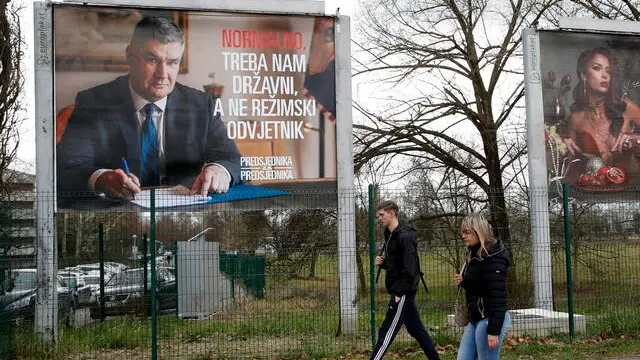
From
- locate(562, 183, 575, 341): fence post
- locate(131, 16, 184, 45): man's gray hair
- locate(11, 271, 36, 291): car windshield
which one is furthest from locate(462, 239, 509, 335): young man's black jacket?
locate(131, 16, 184, 45): man's gray hair

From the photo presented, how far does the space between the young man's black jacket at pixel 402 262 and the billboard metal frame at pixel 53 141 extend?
4171mm

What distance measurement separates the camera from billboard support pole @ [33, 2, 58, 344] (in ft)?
37.0

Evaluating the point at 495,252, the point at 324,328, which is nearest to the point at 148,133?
the point at 324,328

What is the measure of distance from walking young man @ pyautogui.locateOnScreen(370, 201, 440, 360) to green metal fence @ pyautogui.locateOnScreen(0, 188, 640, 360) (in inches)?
91.0

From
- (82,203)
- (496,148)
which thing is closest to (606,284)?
(496,148)

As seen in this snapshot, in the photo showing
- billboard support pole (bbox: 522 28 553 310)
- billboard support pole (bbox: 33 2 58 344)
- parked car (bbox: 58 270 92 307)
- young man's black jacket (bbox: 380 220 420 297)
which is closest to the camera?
young man's black jacket (bbox: 380 220 420 297)

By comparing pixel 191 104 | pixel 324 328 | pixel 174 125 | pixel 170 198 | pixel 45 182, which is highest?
pixel 191 104

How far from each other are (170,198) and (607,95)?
8.32 metres

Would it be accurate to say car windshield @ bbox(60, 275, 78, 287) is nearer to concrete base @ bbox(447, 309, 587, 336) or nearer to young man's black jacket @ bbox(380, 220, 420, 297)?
concrete base @ bbox(447, 309, 587, 336)

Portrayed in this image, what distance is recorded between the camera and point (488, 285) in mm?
6281

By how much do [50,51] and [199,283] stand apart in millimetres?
4262

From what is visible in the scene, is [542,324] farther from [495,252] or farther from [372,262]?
[495,252]

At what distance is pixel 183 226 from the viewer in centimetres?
1349

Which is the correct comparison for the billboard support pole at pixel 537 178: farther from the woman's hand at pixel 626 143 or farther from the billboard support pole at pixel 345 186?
the billboard support pole at pixel 345 186
